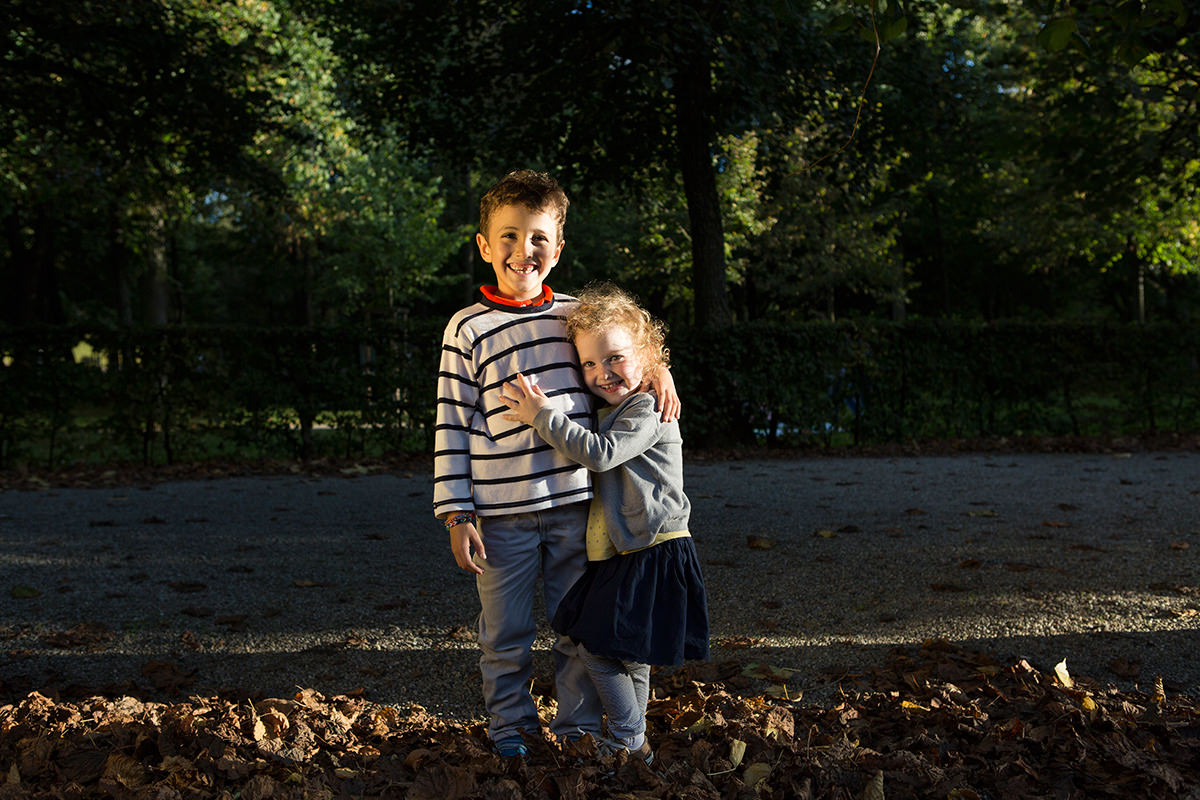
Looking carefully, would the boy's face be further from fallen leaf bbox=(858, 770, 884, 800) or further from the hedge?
the hedge

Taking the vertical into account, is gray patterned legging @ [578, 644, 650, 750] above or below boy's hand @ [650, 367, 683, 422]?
below

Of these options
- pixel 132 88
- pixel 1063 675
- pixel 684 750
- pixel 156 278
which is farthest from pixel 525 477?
pixel 156 278

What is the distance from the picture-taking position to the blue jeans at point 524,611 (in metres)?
2.82

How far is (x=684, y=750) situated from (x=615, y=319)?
139cm

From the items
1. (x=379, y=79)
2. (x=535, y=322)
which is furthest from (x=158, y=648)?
(x=379, y=79)

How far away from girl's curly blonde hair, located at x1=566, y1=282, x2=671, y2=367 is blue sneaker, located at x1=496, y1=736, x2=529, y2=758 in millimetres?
1226

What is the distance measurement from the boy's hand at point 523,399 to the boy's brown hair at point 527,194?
530 millimetres

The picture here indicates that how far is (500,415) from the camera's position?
2809 mm

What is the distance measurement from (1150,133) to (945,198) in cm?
2237

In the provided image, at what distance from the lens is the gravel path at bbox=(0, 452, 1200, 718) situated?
4004 millimetres

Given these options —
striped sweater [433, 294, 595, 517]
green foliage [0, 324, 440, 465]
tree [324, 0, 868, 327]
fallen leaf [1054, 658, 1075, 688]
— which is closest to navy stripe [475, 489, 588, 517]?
striped sweater [433, 294, 595, 517]

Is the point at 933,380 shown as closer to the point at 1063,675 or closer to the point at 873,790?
the point at 1063,675

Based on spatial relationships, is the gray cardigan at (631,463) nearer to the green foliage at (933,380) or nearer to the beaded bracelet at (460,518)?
the beaded bracelet at (460,518)

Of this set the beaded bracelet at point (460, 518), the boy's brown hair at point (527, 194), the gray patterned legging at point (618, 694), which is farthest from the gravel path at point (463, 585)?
the boy's brown hair at point (527, 194)
